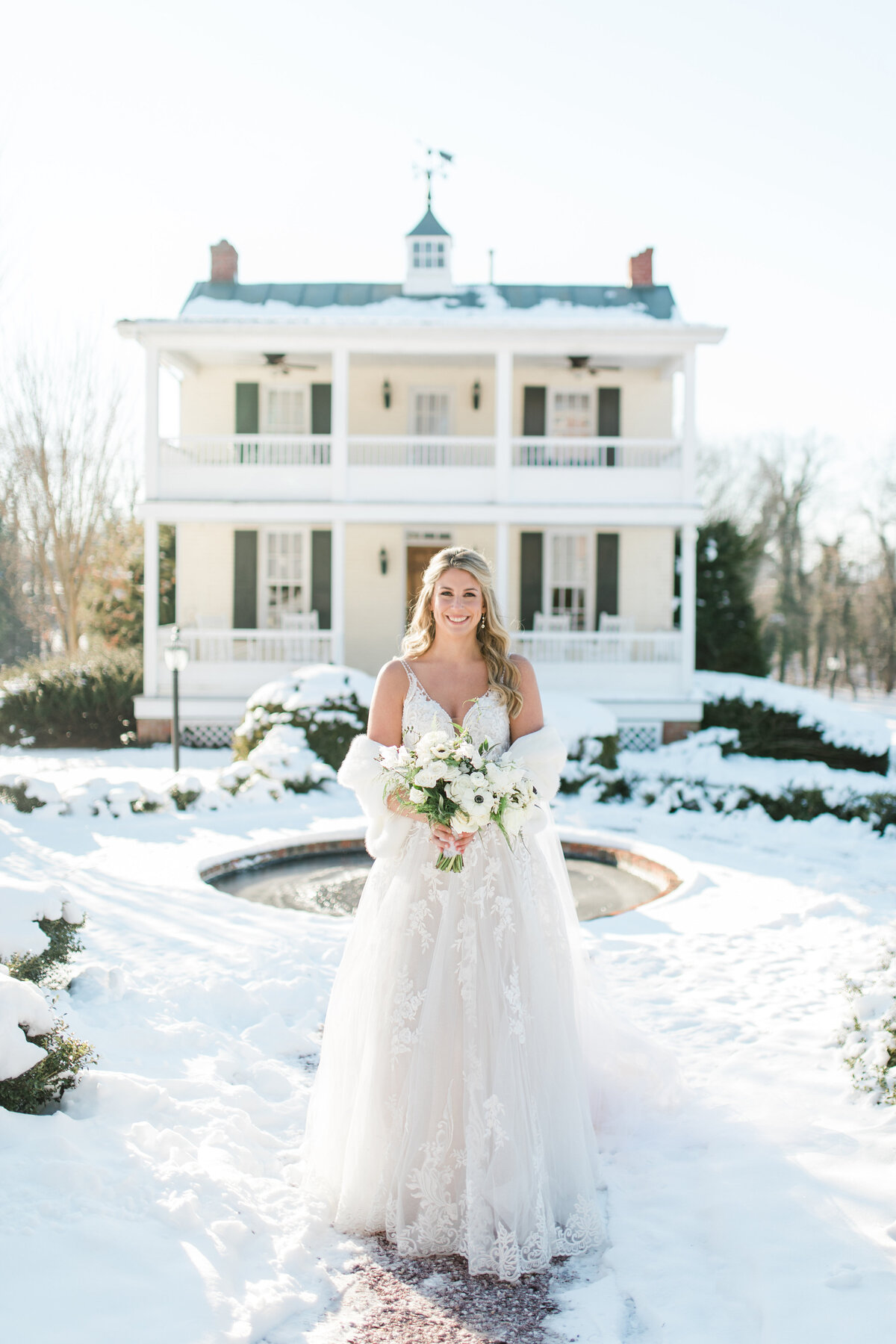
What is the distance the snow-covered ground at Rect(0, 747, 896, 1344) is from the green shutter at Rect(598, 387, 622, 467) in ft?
38.1

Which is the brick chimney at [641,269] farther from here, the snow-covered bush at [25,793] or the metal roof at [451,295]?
the snow-covered bush at [25,793]

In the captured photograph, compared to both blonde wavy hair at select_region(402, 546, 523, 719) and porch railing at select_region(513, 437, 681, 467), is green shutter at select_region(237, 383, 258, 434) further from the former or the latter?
blonde wavy hair at select_region(402, 546, 523, 719)

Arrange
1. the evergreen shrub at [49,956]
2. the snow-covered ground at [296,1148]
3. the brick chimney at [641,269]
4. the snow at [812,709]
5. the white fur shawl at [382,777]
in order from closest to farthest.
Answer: the snow-covered ground at [296,1148]
the white fur shawl at [382,777]
the evergreen shrub at [49,956]
the snow at [812,709]
the brick chimney at [641,269]

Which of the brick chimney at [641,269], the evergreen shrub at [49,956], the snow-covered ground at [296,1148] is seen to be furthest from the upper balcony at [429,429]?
the evergreen shrub at [49,956]

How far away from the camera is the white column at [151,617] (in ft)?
48.3

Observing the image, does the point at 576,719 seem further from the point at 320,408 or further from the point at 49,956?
the point at 49,956

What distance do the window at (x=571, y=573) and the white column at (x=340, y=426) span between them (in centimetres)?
409

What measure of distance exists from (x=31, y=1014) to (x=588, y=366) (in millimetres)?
15060

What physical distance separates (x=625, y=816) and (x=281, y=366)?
34.1 ft

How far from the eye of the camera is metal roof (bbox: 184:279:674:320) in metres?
16.2

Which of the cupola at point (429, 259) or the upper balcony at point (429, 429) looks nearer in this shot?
the upper balcony at point (429, 429)

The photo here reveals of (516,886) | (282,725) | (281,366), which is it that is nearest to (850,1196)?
(516,886)

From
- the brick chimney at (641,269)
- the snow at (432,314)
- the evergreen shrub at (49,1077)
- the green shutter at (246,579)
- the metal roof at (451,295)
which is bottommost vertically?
the evergreen shrub at (49,1077)

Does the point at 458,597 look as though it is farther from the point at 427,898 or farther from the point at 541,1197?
the point at 541,1197
